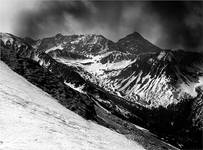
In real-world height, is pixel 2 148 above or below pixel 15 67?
below

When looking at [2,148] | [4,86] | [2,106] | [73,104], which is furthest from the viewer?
[73,104]

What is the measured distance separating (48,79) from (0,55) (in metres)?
9.12

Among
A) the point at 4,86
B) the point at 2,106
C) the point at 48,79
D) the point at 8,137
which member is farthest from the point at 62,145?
the point at 48,79

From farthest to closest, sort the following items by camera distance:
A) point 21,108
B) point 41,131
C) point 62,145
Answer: point 21,108, point 41,131, point 62,145

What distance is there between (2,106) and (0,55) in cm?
3113

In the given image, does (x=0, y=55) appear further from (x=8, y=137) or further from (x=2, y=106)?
(x=8, y=137)

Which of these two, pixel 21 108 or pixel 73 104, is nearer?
pixel 21 108

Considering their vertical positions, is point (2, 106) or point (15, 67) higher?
point (15, 67)

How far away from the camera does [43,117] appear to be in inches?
998

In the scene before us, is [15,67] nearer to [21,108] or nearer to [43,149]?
[21,108]

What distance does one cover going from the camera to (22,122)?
21.2 meters

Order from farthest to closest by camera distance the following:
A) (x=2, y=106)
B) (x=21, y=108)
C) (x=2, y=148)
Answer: (x=21, y=108), (x=2, y=106), (x=2, y=148)

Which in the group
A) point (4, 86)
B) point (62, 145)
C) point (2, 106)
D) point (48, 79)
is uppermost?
point (48, 79)

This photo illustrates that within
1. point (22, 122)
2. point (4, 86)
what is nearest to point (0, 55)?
point (4, 86)
